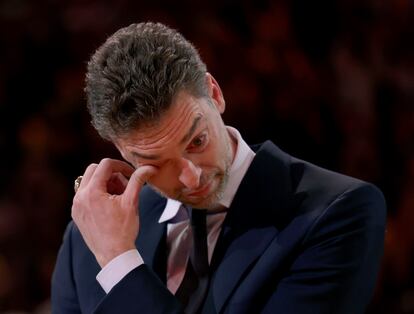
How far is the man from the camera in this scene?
1.38 meters

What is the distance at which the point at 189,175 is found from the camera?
1413mm

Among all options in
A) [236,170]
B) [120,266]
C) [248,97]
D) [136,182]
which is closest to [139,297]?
[120,266]

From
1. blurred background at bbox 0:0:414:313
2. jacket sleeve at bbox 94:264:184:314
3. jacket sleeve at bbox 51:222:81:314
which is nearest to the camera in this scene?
jacket sleeve at bbox 94:264:184:314

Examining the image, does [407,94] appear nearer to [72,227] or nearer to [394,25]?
[394,25]

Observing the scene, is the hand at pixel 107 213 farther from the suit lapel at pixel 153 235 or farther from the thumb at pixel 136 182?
the suit lapel at pixel 153 235

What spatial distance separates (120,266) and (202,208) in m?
0.19

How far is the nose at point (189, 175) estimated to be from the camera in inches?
55.7

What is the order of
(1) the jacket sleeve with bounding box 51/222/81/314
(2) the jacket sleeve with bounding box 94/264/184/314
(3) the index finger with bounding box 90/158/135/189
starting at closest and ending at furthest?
1. (2) the jacket sleeve with bounding box 94/264/184/314
2. (3) the index finger with bounding box 90/158/135/189
3. (1) the jacket sleeve with bounding box 51/222/81/314

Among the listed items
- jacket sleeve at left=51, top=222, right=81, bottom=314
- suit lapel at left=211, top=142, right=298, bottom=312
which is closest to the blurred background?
jacket sleeve at left=51, top=222, right=81, bottom=314

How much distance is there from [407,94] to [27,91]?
1332mm

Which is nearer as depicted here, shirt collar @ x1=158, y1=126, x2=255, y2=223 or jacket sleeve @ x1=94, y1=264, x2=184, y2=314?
jacket sleeve @ x1=94, y1=264, x2=184, y2=314

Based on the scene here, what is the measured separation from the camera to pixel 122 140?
56.7 inches

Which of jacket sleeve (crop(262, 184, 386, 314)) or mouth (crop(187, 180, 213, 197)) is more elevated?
mouth (crop(187, 180, 213, 197))

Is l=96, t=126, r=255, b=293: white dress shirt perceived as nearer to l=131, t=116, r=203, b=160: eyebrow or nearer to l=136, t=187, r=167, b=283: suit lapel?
l=136, t=187, r=167, b=283: suit lapel
